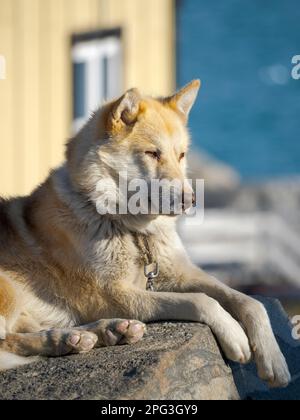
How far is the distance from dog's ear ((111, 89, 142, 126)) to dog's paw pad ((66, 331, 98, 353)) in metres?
1.33

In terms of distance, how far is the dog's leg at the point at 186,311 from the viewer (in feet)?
16.1

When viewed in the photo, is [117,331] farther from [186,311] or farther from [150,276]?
[150,276]

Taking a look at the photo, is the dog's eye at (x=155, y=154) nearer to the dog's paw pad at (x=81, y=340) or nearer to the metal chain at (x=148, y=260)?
the metal chain at (x=148, y=260)

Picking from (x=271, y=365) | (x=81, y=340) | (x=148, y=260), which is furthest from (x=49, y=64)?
(x=271, y=365)

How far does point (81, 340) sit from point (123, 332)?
0.77 ft

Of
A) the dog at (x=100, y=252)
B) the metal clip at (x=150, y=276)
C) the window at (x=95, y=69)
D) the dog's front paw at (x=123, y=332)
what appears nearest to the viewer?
the dog's front paw at (x=123, y=332)

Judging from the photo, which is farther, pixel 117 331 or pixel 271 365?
pixel 117 331

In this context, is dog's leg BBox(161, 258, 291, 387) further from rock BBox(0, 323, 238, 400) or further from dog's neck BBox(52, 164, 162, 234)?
dog's neck BBox(52, 164, 162, 234)

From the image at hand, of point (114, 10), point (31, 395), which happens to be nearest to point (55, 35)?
point (114, 10)

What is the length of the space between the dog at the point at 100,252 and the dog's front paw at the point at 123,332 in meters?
0.04

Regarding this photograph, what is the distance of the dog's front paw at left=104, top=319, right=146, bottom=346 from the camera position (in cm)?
498

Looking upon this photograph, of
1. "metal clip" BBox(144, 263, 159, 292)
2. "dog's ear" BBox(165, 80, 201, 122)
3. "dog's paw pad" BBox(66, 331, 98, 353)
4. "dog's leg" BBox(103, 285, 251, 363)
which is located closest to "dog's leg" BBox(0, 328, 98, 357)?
"dog's paw pad" BBox(66, 331, 98, 353)

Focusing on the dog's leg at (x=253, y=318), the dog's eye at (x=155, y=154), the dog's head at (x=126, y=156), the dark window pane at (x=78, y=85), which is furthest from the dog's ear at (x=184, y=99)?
the dark window pane at (x=78, y=85)

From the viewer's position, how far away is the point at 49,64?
14.1m
